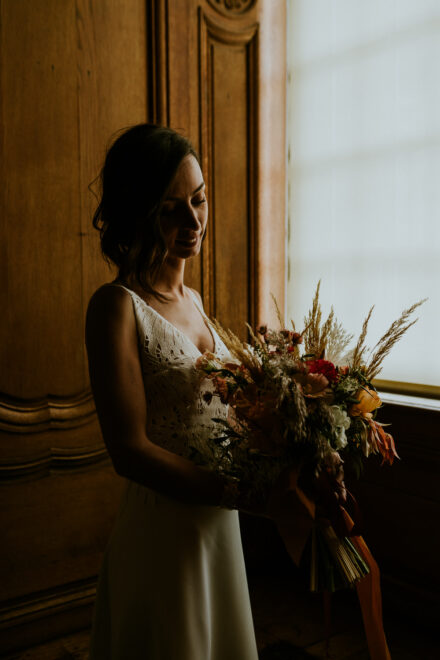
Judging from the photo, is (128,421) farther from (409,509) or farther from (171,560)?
(409,509)

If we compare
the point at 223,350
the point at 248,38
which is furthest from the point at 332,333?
the point at 248,38

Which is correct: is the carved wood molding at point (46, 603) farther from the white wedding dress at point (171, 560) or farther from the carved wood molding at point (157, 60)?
the carved wood molding at point (157, 60)

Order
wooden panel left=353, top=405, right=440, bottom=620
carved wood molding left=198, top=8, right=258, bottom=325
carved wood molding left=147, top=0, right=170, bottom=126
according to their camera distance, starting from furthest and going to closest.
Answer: carved wood molding left=198, top=8, right=258, bottom=325, carved wood molding left=147, top=0, right=170, bottom=126, wooden panel left=353, top=405, right=440, bottom=620

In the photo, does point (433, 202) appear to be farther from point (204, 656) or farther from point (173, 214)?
point (204, 656)

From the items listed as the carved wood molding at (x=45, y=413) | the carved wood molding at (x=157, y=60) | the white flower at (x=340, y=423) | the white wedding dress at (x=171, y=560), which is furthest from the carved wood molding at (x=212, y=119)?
the white flower at (x=340, y=423)

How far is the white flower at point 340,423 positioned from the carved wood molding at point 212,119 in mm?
1519

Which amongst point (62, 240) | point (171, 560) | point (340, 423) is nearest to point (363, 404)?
point (340, 423)

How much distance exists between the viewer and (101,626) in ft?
4.88

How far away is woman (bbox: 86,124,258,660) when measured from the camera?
4.31 ft

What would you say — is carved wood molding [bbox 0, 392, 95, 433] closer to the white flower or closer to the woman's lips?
the woman's lips

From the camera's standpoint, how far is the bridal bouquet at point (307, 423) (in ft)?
4.06

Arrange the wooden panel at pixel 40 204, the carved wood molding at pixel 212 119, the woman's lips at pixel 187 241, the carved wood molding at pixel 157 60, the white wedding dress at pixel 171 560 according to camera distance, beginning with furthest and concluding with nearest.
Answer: the carved wood molding at pixel 212 119 < the carved wood molding at pixel 157 60 < the wooden panel at pixel 40 204 < the woman's lips at pixel 187 241 < the white wedding dress at pixel 171 560

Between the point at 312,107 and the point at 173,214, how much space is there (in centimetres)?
164

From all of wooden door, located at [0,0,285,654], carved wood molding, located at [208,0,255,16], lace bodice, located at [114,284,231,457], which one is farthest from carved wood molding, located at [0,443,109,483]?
carved wood molding, located at [208,0,255,16]
